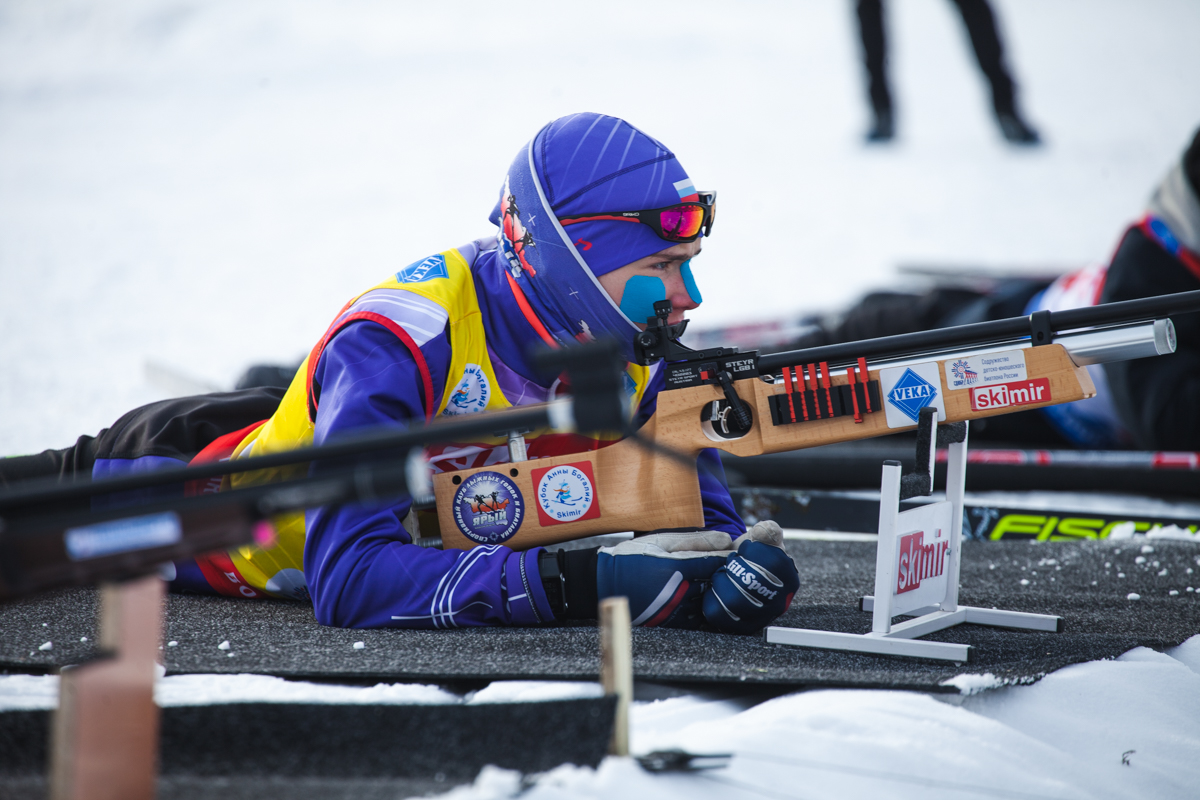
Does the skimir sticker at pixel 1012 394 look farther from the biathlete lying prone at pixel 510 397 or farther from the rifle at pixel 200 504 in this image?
the rifle at pixel 200 504

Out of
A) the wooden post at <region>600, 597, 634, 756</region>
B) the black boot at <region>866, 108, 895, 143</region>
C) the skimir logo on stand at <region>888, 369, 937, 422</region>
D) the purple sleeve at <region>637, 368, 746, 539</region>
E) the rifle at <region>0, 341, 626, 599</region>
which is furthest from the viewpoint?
the black boot at <region>866, 108, 895, 143</region>

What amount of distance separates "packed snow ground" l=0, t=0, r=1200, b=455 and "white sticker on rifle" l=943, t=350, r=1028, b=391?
3.15 m

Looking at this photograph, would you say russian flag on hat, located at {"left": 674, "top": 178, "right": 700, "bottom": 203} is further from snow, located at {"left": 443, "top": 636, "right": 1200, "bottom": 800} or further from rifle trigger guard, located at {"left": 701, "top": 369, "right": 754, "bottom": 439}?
snow, located at {"left": 443, "top": 636, "right": 1200, "bottom": 800}

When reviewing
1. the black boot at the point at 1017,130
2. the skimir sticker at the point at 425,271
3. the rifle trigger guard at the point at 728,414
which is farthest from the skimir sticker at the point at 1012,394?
the black boot at the point at 1017,130

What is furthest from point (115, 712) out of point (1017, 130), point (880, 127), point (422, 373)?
point (1017, 130)

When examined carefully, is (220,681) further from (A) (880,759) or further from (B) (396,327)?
(A) (880,759)

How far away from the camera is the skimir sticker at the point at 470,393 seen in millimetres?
1381

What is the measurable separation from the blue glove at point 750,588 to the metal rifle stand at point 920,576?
0.04 meters

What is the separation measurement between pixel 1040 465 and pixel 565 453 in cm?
160

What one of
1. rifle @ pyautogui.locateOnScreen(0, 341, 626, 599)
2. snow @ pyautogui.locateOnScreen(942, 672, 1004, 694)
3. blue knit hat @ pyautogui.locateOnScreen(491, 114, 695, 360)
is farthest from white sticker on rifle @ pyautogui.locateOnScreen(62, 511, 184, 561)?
blue knit hat @ pyautogui.locateOnScreen(491, 114, 695, 360)

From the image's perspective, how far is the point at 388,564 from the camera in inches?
47.9

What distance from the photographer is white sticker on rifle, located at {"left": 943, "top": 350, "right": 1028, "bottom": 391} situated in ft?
4.05

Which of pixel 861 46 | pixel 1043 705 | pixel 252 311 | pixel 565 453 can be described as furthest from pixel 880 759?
pixel 861 46

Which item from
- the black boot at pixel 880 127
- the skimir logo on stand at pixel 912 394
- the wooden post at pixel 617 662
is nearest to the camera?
the wooden post at pixel 617 662
